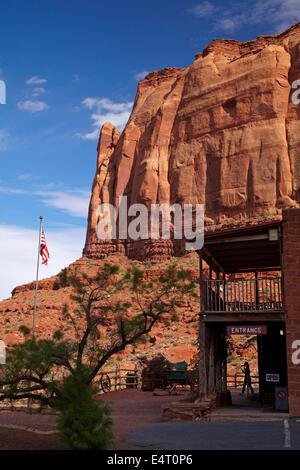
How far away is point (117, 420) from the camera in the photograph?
14945 mm

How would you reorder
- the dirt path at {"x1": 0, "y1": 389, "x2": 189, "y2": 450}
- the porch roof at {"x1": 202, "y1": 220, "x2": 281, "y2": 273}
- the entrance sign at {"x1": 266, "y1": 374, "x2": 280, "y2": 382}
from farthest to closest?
the entrance sign at {"x1": 266, "y1": 374, "x2": 280, "y2": 382} → the porch roof at {"x1": 202, "y1": 220, "x2": 281, "y2": 273} → the dirt path at {"x1": 0, "y1": 389, "x2": 189, "y2": 450}

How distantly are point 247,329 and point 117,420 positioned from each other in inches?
209

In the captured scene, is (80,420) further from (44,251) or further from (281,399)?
(44,251)

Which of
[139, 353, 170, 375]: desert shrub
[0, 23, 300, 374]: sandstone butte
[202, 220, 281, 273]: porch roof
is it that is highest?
[0, 23, 300, 374]: sandstone butte

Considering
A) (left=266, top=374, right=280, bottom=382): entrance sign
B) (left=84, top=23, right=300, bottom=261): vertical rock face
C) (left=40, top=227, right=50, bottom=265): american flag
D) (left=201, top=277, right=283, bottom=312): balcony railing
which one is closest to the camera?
(left=201, top=277, right=283, bottom=312): balcony railing

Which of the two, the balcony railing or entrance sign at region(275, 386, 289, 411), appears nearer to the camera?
entrance sign at region(275, 386, 289, 411)

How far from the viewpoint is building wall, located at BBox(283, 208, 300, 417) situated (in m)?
13.4

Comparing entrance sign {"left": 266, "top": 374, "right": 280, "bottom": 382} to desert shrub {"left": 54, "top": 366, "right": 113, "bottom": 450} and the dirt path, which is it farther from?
desert shrub {"left": 54, "top": 366, "right": 113, "bottom": 450}

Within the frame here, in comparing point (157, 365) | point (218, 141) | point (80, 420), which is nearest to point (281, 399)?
point (80, 420)

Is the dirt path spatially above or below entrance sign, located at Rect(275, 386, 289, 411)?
below

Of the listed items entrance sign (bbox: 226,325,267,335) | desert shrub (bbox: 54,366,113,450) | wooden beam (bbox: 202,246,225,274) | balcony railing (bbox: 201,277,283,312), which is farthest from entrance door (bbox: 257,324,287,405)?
desert shrub (bbox: 54,366,113,450)

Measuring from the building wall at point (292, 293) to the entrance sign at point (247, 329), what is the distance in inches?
36.1

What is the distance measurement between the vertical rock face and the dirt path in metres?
33.2
